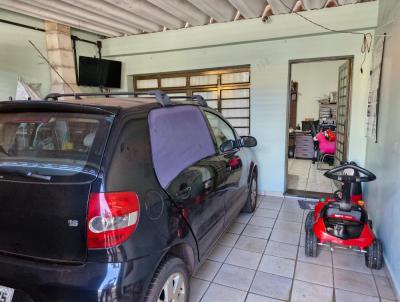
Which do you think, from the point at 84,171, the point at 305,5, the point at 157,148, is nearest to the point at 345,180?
the point at 157,148

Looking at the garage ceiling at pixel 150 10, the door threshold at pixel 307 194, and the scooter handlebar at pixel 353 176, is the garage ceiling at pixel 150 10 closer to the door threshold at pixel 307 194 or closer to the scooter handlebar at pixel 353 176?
the scooter handlebar at pixel 353 176

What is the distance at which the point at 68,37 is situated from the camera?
454 centimetres

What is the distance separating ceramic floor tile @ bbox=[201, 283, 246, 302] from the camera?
2053 millimetres

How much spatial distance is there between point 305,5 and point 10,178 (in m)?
3.86

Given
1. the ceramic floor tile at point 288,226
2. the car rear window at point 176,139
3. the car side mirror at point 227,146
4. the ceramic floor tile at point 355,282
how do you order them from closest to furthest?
the car rear window at point 176,139
the ceramic floor tile at point 355,282
the car side mirror at point 227,146
the ceramic floor tile at point 288,226

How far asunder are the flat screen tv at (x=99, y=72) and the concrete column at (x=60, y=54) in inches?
7.2

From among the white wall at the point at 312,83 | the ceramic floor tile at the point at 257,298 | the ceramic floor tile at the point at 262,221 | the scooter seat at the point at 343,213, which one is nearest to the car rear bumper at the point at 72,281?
the ceramic floor tile at the point at 257,298

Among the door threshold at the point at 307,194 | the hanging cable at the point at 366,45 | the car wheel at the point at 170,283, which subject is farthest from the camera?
the door threshold at the point at 307,194

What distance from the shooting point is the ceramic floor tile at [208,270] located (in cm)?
233

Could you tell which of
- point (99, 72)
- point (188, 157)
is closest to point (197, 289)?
point (188, 157)

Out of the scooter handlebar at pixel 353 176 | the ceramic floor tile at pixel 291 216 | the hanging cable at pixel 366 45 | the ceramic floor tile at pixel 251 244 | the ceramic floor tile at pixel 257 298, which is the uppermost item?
A: the hanging cable at pixel 366 45

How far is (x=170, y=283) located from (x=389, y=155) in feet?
7.11

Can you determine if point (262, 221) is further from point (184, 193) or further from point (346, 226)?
point (184, 193)

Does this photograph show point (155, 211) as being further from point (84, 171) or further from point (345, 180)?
point (345, 180)
